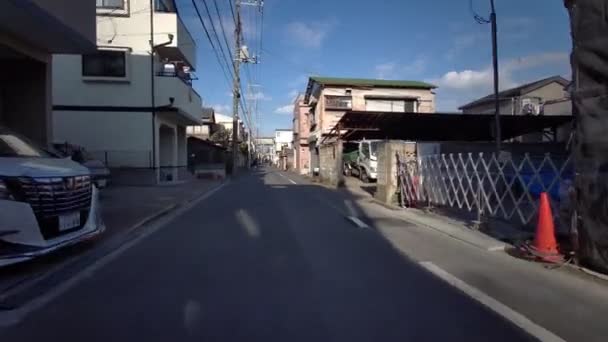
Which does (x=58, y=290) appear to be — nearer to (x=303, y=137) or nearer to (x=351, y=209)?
(x=351, y=209)

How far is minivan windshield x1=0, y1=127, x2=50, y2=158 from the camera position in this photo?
7004 mm

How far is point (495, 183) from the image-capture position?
1082cm

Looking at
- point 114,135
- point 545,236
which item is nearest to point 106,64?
point 114,135

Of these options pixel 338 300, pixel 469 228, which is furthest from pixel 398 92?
pixel 338 300

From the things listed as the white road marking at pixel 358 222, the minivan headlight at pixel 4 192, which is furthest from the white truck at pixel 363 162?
the minivan headlight at pixel 4 192

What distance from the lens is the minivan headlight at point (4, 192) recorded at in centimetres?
556

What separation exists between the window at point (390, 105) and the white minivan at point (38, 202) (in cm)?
3466

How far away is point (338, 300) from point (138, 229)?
20.2 feet

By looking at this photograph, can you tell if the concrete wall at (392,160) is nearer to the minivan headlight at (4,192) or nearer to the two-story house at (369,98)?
the minivan headlight at (4,192)

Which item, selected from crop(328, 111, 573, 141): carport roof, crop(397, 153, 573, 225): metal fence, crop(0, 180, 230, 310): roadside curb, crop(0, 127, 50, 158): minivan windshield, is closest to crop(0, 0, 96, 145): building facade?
crop(0, 127, 50, 158): minivan windshield

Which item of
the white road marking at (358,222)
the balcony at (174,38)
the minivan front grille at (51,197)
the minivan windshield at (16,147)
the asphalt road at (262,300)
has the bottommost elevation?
the white road marking at (358,222)

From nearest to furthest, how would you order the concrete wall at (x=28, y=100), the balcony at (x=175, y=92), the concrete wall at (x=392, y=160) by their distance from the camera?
the concrete wall at (x=28, y=100) < the concrete wall at (x=392, y=160) < the balcony at (x=175, y=92)

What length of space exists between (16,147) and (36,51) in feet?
20.0

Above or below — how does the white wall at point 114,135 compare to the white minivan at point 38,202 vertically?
above
